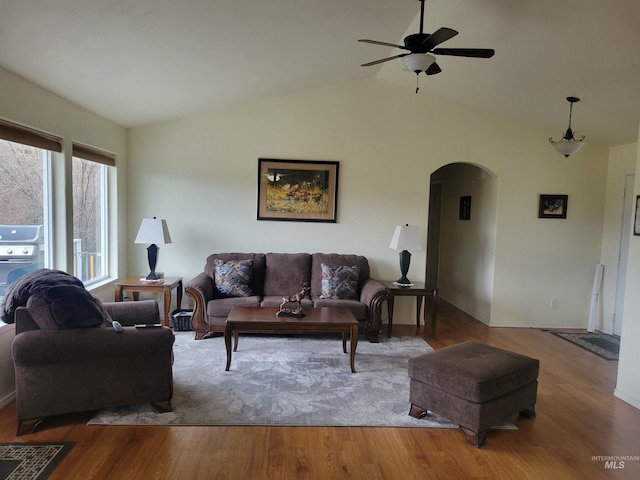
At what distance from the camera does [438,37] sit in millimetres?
2508

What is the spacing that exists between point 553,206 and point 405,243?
7.04ft

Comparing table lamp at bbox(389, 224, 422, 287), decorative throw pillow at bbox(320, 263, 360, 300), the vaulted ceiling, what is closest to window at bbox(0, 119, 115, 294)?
the vaulted ceiling

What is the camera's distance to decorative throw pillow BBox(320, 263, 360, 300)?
4.69m

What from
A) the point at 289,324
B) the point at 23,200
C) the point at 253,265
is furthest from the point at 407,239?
the point at 23,200

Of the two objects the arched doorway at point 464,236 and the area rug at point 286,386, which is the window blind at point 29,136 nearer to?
the area rug at point 286,386

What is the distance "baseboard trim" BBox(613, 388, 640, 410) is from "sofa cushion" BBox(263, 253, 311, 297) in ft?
10.4

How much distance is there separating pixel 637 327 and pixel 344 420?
2375 millimetres

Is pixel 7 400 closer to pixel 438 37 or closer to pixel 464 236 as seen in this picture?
pixel 438 37

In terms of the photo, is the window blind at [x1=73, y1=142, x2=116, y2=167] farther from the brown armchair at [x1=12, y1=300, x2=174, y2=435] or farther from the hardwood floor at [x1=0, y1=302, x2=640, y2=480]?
the hardwood floor at [x1=0, y1=302, x2=640, y2=480]

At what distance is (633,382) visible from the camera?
3180mm

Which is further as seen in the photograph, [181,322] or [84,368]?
[181,322]

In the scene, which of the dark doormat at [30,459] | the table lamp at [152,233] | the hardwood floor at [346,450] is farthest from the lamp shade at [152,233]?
the dark doormat at [30,459]

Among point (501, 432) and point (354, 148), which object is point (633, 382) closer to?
point (501, 432)

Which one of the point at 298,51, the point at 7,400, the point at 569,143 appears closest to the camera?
the point at 7,400
